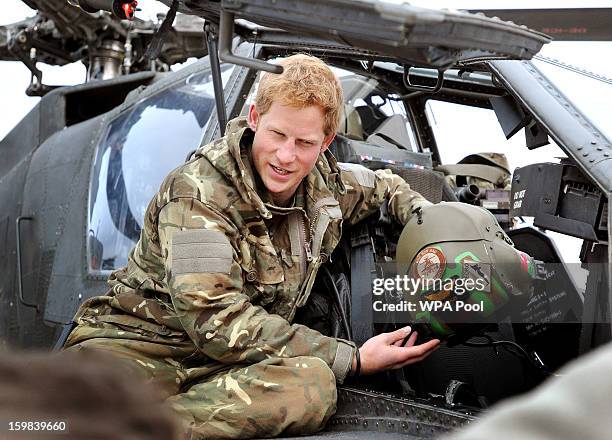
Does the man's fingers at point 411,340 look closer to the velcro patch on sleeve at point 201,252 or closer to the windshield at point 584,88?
the velcro patch on sleeve at point 201,252

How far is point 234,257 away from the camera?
255 centimetres

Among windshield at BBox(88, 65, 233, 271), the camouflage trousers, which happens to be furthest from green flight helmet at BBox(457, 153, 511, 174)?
the camouflage trousers

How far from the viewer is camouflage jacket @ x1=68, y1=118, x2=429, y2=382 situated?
245 cm

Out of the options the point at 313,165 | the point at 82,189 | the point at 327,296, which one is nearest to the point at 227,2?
the point at 313,165

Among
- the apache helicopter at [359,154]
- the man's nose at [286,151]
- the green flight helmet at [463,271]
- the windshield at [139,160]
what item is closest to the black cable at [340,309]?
the apache helicopter at [359,154]

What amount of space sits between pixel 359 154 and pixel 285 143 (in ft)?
3.32

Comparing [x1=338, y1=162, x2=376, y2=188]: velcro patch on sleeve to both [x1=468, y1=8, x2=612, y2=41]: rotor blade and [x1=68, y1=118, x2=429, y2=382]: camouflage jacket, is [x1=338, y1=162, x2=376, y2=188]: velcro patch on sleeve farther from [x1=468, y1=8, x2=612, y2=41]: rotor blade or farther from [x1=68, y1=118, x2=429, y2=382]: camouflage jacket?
[x1=468, y1=8, x2=612, y2=41]: rotor blade

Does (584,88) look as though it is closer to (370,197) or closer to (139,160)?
(370,197)

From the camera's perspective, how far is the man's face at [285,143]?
2.59 m

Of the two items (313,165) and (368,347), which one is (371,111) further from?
(368,347)

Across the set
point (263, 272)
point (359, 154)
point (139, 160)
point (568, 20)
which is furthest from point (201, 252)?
point (568, 20)

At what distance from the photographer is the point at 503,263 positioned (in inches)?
101

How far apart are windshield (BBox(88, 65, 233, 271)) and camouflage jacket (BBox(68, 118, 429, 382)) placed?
129 centimetres

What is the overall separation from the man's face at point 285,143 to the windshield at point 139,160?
1.45 meters
